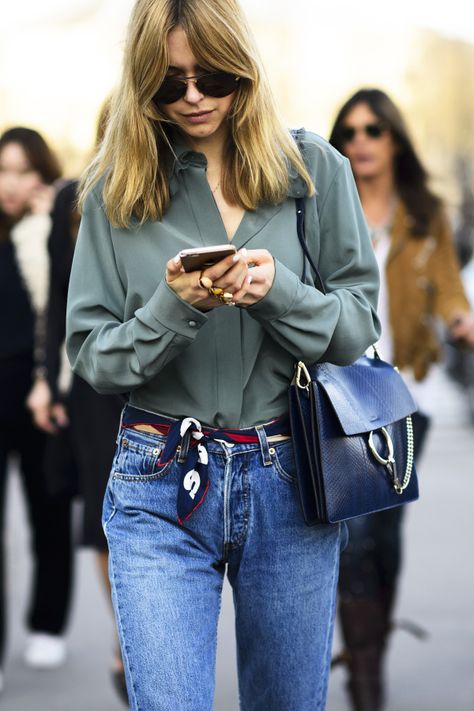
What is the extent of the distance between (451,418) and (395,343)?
28.7 feet

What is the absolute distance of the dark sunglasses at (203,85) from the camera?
2.71 meters

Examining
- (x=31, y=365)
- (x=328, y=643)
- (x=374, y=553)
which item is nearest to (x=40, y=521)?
(x=31, y=365)

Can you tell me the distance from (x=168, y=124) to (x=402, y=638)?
3278 mm

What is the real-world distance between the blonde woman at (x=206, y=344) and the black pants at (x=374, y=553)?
1.81 m

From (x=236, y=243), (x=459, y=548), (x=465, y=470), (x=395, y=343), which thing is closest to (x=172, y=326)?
(x=236, y=243)

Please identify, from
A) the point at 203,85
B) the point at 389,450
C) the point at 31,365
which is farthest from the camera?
the point at 31,365

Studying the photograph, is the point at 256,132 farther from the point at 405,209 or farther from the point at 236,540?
the point at 405,209

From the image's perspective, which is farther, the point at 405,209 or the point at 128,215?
the point at 405,209

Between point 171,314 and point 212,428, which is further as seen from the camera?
point 212,428

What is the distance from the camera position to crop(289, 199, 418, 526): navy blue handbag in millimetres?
2758

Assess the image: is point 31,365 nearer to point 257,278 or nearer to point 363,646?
point 363,646

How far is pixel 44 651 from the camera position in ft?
17.6

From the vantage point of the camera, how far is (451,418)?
521 inches

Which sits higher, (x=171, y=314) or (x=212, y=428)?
(x=171, y=314)
